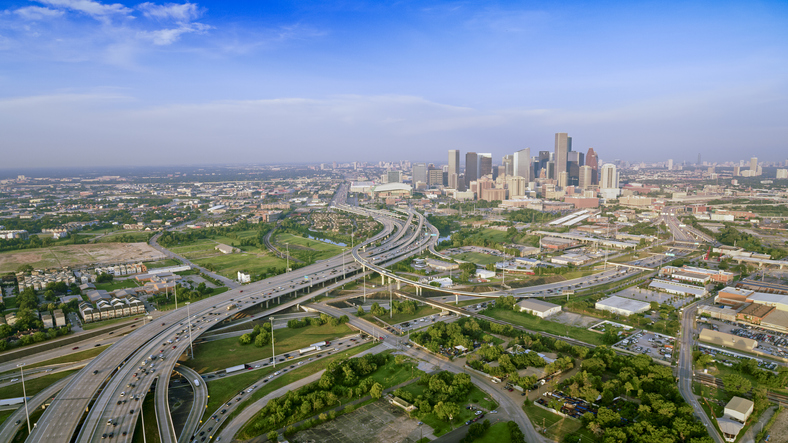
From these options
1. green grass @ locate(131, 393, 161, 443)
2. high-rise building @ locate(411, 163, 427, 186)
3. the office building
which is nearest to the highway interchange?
green grass @ locate(131, 393, 161, 443)

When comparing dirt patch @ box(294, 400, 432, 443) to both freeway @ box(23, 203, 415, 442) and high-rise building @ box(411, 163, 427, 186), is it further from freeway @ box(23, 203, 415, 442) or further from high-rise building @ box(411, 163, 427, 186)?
high-rise building @ box(411, 163, 427, 186)

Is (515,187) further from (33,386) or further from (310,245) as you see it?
(33,386)

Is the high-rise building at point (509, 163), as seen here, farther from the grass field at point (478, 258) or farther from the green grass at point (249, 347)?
the green grass at point (249, 347)

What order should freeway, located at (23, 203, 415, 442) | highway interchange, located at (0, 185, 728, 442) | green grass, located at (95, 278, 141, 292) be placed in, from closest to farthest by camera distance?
1. freeway, located at (23, 203, 415, 442)
2. highway interchange, located at (0, 185, 728, 442)
3. green grass, located at (95, 278, 141, 292)

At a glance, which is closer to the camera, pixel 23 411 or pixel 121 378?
pixel 23 411

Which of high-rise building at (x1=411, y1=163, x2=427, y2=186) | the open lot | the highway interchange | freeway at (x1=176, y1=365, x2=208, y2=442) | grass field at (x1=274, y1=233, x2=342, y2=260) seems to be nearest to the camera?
the highway interchange

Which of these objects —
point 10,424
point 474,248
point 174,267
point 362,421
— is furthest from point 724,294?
point 174,267

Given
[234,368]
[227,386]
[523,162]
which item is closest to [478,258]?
[234,368]
